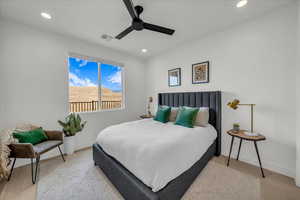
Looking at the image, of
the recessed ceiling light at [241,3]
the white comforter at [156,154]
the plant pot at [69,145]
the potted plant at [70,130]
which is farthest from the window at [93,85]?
the recessed ceiling light at [241,3]

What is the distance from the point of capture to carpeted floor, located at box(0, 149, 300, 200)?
5.35ft

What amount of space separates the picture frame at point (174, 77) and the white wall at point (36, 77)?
7.15 ft

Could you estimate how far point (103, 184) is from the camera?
1.85 metres

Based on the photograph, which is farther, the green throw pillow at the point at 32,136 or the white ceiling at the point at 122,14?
the green throw pillow at the point at 32,136

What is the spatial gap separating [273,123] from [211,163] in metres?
1.29

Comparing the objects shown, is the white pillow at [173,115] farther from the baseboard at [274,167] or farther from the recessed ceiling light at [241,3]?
the recessed ceiling light at [241,3]

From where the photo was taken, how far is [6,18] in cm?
224

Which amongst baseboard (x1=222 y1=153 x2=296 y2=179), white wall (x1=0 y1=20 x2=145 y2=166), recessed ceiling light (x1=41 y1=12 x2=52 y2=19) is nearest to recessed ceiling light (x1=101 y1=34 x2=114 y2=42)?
white wall (x1=0 y1=20 x2=145 y2=166)

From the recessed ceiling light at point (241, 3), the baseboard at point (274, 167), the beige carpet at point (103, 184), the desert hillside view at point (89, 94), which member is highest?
the recessed ceiling light at point (241, 3)

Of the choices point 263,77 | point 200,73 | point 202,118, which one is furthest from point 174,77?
point 263,77

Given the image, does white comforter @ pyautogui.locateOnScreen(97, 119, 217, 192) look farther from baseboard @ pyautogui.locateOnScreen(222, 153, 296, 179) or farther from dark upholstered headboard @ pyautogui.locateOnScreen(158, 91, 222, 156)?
baseboard @ pyautogui.locateOnScreen(222, 153, 296, 179)

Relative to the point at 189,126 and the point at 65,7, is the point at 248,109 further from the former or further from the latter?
the point at 65,7

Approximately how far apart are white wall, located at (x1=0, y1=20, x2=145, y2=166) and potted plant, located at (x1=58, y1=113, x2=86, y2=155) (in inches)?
9.7

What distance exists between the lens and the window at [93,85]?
3.20 meters
